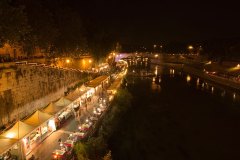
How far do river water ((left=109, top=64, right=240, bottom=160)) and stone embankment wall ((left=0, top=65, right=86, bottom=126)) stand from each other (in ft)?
24.3

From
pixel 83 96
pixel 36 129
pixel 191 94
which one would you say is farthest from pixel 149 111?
pixel 36 129

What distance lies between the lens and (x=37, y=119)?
15875mm

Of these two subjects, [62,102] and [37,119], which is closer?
[37,119]

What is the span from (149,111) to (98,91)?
6806 mm

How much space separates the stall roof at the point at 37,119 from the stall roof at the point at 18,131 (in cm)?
70

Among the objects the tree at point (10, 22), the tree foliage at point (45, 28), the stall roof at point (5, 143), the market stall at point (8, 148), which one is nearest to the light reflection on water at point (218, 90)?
the tree foliage at point (45, 28)

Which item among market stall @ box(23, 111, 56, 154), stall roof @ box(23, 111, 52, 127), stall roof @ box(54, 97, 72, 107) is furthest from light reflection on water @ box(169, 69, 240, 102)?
stall roof @ box(23, 111, 52, 127)

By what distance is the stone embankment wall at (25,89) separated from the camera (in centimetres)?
1847

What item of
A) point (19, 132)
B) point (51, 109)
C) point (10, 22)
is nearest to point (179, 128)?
point (51, 109)

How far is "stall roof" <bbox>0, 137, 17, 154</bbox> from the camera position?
12452mm

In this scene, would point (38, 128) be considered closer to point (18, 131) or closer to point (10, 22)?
point (18, 131)

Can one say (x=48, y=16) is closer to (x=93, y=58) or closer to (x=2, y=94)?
(x=2, y=94)

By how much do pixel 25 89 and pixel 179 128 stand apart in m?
15.2

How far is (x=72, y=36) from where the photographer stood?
34.3 meters
